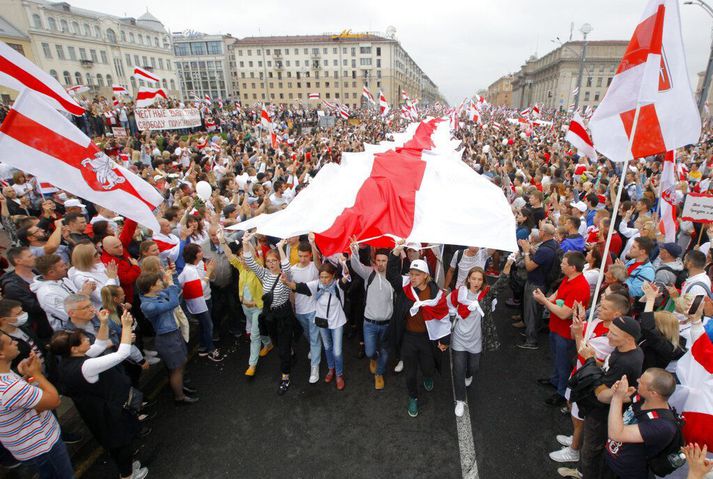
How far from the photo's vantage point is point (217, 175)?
35.9ft

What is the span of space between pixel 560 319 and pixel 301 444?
2.94 m

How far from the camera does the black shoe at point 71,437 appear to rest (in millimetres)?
3619

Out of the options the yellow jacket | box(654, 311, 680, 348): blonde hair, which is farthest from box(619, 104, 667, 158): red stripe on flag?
the yellow jacket

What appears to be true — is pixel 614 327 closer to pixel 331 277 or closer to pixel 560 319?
pixel 560 319

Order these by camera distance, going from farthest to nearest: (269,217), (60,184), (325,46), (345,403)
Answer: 1. (325,46)
2. (269,217)
3. (345,403)
4. (60,184)

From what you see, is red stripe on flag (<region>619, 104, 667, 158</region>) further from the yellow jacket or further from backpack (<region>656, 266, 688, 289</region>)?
the yellow jacket

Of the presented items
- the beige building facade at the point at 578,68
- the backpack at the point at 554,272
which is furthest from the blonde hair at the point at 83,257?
the beige building facade at the point at 578,68

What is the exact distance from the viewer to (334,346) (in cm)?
448

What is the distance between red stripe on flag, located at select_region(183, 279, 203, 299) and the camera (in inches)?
177

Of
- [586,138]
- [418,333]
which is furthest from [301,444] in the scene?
[586,138]

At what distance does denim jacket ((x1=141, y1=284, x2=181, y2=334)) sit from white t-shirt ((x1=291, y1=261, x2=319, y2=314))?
1316 mm

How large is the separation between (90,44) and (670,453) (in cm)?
7328

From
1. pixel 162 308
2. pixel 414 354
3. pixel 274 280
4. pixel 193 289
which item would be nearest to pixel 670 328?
pixel 414 354

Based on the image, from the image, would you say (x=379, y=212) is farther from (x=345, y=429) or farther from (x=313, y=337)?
(x=345, y=429)
